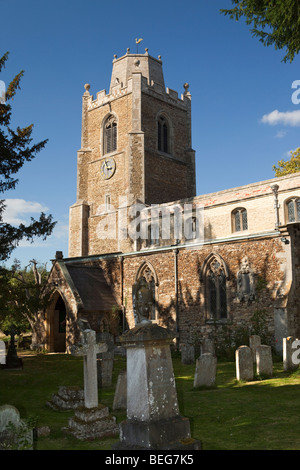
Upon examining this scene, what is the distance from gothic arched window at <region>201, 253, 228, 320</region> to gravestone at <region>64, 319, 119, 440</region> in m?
12.1

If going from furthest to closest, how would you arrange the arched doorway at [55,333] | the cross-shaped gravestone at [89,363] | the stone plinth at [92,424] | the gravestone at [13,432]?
the arched doorway at [55,333] → the cross-shaped gravestone at [89,363] → the stone plinth at [92,424] → the gravestone at [13,432]

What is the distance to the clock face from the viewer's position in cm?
3888

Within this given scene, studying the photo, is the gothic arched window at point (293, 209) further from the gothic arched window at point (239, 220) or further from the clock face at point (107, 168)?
the clock face at point (107, 168)

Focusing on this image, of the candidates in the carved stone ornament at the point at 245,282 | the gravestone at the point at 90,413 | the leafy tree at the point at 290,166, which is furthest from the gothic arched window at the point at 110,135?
the gravestone at the point at 90,413

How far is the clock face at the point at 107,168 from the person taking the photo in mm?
38875

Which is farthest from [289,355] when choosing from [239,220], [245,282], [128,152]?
[128,152]

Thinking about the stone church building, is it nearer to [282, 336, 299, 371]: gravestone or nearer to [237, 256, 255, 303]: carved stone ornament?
[237, 256, 255, 303]: carved stone ornament

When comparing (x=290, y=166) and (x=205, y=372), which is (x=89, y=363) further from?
(x=290, y=166)

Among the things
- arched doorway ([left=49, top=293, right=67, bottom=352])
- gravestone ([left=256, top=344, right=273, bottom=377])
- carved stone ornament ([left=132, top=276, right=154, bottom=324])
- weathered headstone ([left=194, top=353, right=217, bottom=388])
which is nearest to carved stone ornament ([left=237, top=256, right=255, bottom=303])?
gravestone ([left=256, top=344, right=273, bottom=377])

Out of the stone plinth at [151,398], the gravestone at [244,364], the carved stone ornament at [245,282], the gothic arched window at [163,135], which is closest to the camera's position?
the stone plinth at [151,398]

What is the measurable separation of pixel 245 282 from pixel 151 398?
553 inches

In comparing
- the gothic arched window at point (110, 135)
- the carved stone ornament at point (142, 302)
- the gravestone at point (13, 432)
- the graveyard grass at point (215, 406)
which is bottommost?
the graveyard grass at point (215, 406)

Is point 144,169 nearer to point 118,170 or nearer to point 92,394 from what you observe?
point 118,170

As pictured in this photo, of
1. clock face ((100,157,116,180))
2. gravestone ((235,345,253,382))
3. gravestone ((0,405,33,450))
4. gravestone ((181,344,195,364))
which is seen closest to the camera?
gravestone ((0,405,33,450))
